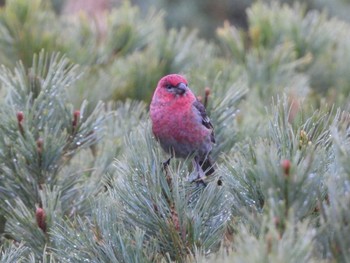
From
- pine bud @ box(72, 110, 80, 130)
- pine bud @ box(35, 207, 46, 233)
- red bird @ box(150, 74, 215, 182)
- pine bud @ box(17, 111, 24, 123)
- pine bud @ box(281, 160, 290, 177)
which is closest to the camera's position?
pine bud @ box(281, 160, 290, 177)

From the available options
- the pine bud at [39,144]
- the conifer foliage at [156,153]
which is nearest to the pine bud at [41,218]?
the conifer foliage at [156,153]

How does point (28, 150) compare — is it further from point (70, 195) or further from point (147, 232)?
point (147, 232)

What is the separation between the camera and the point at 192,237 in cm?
173

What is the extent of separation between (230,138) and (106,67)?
1039 mm

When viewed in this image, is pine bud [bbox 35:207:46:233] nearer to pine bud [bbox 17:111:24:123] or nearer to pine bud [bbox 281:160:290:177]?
pine bud [bbox 17:111:24:123]

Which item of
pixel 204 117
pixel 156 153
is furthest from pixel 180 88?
pixel 156 153

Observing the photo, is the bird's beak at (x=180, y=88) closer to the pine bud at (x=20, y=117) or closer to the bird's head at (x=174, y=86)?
the bird's head at (x=174, y=86)

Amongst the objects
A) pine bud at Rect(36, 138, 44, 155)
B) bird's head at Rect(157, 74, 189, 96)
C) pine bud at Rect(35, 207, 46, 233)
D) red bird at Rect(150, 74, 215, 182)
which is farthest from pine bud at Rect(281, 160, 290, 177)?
bird's head at Rect(157, 74, 189, 96)

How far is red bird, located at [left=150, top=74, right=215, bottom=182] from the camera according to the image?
265cm

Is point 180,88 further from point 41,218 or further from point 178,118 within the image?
point 41,218

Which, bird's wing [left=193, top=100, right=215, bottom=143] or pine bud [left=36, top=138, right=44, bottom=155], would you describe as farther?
bird's wing [left=193, top=100, right=215, bottom=143]

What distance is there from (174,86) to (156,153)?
3.22ft

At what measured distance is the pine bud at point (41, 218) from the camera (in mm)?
1959

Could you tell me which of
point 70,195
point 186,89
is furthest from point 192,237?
point 186,89
